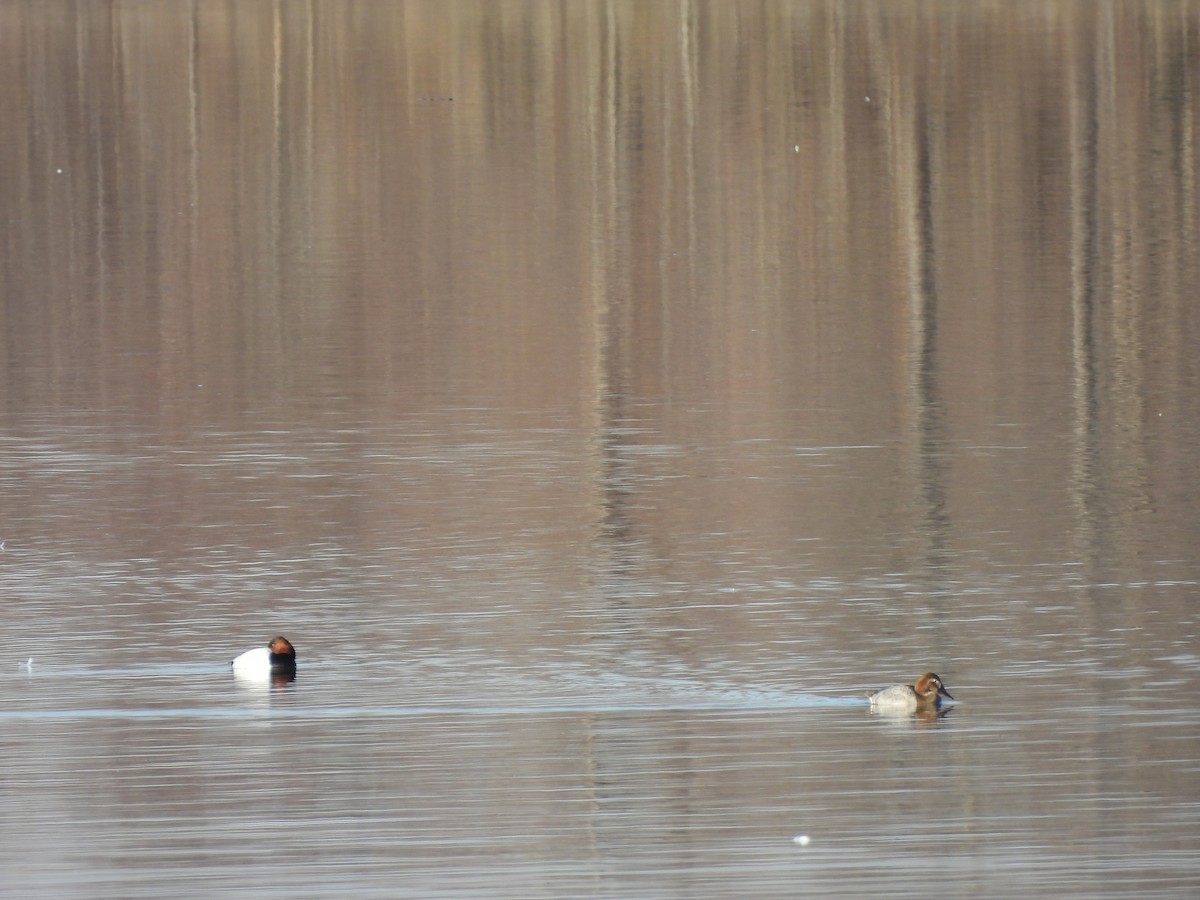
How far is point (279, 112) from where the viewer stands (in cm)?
4822

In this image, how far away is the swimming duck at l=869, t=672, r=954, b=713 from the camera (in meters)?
12.4

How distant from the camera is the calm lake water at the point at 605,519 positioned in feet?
35.9

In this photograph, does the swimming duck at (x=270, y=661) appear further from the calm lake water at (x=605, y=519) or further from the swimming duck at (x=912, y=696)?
the swimming duck at (x=912, y=696)

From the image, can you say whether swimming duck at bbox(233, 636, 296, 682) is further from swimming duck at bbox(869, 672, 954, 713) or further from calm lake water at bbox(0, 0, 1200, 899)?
swimming duck at bbox(869, 672, 954, 713)

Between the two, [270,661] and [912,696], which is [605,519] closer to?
[270,661]

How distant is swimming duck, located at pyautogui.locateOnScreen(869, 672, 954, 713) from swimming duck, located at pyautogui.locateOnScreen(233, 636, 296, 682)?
9.59 feet

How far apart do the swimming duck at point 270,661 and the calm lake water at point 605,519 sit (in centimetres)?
10

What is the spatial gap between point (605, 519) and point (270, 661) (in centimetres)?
425

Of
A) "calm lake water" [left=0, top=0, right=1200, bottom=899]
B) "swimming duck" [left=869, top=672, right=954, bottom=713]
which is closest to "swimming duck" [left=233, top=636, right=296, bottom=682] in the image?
"calm lake water" [left=0, top=0, right=1200, bottom=899]

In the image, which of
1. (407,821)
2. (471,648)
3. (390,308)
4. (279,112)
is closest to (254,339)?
(390,308)

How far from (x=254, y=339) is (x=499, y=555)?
9.12 m

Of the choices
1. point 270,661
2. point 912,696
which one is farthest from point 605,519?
point 912,696

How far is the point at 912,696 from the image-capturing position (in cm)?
1234

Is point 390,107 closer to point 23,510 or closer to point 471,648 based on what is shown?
point 23,510
